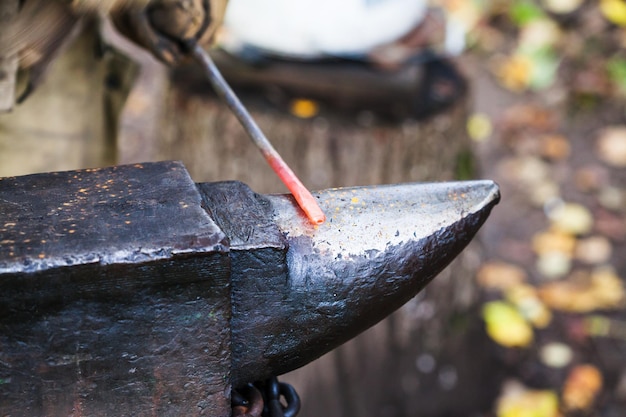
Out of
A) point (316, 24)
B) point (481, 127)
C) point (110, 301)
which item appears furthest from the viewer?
point (481, 127)

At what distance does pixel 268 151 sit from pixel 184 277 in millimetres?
380

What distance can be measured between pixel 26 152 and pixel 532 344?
7.00 feet

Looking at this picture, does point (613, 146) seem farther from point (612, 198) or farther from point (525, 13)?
point (525, 13)

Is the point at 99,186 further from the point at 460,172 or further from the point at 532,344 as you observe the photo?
the point at 532,344

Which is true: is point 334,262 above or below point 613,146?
above

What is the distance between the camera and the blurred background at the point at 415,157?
225cm

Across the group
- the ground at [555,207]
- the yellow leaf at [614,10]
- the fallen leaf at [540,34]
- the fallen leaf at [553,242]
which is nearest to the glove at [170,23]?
the ground at [555,207]

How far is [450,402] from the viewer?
2902mm

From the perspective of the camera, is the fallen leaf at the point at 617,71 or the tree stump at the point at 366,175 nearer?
the tree stump at the point at 366,175

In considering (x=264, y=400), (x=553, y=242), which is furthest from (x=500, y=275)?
(x=264, y=400)

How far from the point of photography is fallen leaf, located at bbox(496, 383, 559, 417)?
9.24ft

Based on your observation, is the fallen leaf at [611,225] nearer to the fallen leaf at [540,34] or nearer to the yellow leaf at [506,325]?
the yellow leaf at [506,325]

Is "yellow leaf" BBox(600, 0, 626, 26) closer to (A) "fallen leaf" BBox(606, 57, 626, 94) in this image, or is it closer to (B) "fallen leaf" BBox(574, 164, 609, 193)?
(A) "fallen leaf" BBox(606, 57, 626, 94)

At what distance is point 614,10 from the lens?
4.43 meters
